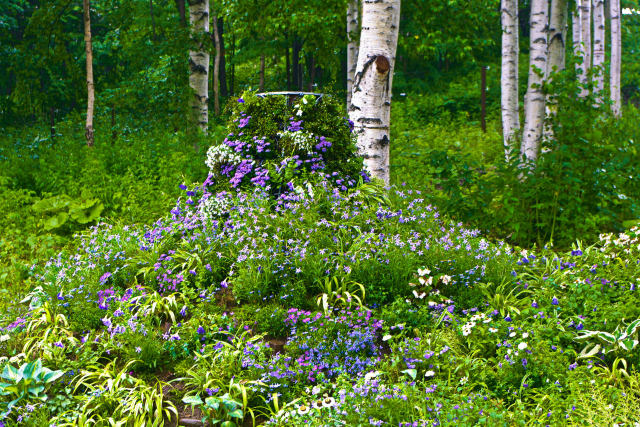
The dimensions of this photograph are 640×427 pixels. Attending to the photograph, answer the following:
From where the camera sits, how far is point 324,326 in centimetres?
390

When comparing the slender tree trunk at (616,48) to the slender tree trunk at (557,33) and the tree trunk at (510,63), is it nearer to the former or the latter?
the tree trunk at (510,63)

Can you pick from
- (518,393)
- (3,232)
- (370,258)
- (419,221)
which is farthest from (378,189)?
(3,232)

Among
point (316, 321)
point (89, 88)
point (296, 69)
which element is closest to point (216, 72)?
point (296, 69)

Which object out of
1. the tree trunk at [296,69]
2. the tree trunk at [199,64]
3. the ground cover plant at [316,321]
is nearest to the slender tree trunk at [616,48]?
the tree trunk at [296,69]

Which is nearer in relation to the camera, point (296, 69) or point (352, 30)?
point (352, 30)

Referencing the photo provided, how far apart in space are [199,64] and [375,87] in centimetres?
566

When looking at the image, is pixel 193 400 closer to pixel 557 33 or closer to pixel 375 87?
pixel 375 87

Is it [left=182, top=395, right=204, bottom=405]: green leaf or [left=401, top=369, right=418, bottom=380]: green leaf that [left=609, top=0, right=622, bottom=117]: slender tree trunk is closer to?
[left=401, top=369, right=418, bottom=380]: green leaf

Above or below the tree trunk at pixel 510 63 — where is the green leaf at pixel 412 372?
below

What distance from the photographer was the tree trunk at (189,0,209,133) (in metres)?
10.6

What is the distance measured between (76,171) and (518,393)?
25.7 feet

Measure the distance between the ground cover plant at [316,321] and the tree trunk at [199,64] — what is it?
18.3ft

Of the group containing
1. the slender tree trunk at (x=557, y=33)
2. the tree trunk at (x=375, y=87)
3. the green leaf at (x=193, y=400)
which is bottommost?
the green leaf at (x=193, y=400)

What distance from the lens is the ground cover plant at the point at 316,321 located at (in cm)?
329
